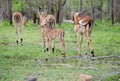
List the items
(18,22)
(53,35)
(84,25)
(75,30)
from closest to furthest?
(84,25) < (75,30) < (53,35) < (18,22)

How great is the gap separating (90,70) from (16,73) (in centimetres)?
206

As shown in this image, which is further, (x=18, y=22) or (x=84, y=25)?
(x=18, y=22)

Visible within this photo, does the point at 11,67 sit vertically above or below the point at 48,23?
below

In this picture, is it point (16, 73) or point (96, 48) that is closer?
point (16, 73)

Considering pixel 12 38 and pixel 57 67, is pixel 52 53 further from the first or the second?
pixel 12 38

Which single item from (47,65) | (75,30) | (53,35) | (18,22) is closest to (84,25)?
(75,30)

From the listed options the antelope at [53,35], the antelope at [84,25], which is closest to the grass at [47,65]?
the antelope at [53,35]

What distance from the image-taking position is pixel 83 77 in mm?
8602

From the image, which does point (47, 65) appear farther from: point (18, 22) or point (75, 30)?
point (18, 22)

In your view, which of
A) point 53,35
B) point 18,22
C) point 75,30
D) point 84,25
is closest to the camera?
point 84,25

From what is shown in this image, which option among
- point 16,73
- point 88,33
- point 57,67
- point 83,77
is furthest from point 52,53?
point 83,77

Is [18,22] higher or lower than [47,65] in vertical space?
higher

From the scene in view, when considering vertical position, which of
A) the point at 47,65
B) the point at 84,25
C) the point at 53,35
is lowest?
the point at 47,65

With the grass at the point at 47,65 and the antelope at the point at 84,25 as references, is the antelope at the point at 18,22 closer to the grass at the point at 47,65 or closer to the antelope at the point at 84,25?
the grass at the point at 47,65
